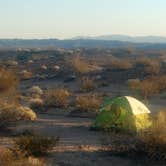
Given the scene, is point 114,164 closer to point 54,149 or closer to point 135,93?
point 54,149

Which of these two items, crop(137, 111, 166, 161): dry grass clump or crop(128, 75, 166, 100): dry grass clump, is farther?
crop(128, 75, 166, 100): dry grass clump

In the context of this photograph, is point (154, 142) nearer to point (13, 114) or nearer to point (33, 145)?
point (33, 145)

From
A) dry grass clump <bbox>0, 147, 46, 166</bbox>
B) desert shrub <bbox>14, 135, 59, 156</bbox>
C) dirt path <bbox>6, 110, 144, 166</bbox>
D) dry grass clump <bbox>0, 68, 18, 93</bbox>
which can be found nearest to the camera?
dry grass clump <bbox>0, 147, 46, 166</bbox>

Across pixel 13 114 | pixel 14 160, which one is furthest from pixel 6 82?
pixel 14 160

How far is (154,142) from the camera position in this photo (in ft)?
41.7

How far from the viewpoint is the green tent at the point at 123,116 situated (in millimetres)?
17109

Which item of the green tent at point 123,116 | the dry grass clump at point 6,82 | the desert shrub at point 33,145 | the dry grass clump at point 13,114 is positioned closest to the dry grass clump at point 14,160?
the desert shrub at point 33,145

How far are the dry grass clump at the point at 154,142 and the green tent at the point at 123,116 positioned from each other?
3.71 metres

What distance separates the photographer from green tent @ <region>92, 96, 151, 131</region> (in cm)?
1711

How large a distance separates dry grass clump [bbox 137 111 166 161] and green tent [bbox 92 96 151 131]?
3.71 metres

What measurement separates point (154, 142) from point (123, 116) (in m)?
4.76

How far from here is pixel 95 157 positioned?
43.3 ft

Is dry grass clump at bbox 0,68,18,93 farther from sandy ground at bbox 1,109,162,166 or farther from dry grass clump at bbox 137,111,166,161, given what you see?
dry grass clump at bbox 137,111,166,161

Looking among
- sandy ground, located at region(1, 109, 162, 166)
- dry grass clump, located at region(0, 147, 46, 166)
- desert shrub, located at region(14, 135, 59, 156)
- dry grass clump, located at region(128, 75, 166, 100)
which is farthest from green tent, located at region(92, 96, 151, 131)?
dry grass clump, located at region(128, 75, 166, 100)
